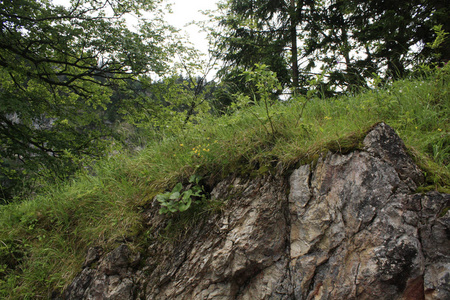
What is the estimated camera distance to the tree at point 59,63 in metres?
4.92

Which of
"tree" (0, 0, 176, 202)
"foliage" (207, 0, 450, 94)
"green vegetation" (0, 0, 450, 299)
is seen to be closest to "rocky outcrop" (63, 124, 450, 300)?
"green vegetation" (0, 0, 450, 299)

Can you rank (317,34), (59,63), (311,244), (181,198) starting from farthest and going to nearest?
(317,34), (59,63), (181,198), (311,244)

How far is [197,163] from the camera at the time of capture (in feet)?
9.52

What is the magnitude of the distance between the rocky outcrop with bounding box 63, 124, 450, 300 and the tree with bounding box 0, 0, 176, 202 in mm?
2957

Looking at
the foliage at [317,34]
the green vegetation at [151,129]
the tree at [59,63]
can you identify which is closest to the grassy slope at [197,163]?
the green vegetation at [151,129]

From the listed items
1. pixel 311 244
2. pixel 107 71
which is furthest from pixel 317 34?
pixel 311 244

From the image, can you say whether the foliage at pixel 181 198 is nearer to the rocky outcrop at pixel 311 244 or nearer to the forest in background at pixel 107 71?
the rocky outcrop at pixel 311 244

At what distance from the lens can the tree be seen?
492cm

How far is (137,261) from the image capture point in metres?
2.53

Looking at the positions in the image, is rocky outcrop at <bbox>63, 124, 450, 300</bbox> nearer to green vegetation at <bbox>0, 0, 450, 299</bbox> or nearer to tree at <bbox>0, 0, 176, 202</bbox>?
green vegetation at <bbox>0, 0, 450, 299</bbox>

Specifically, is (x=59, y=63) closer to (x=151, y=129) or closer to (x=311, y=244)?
(x=151, y=129)

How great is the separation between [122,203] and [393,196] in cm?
287

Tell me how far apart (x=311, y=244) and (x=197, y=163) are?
155 centimetres

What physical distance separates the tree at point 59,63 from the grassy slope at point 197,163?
4.69 ft
